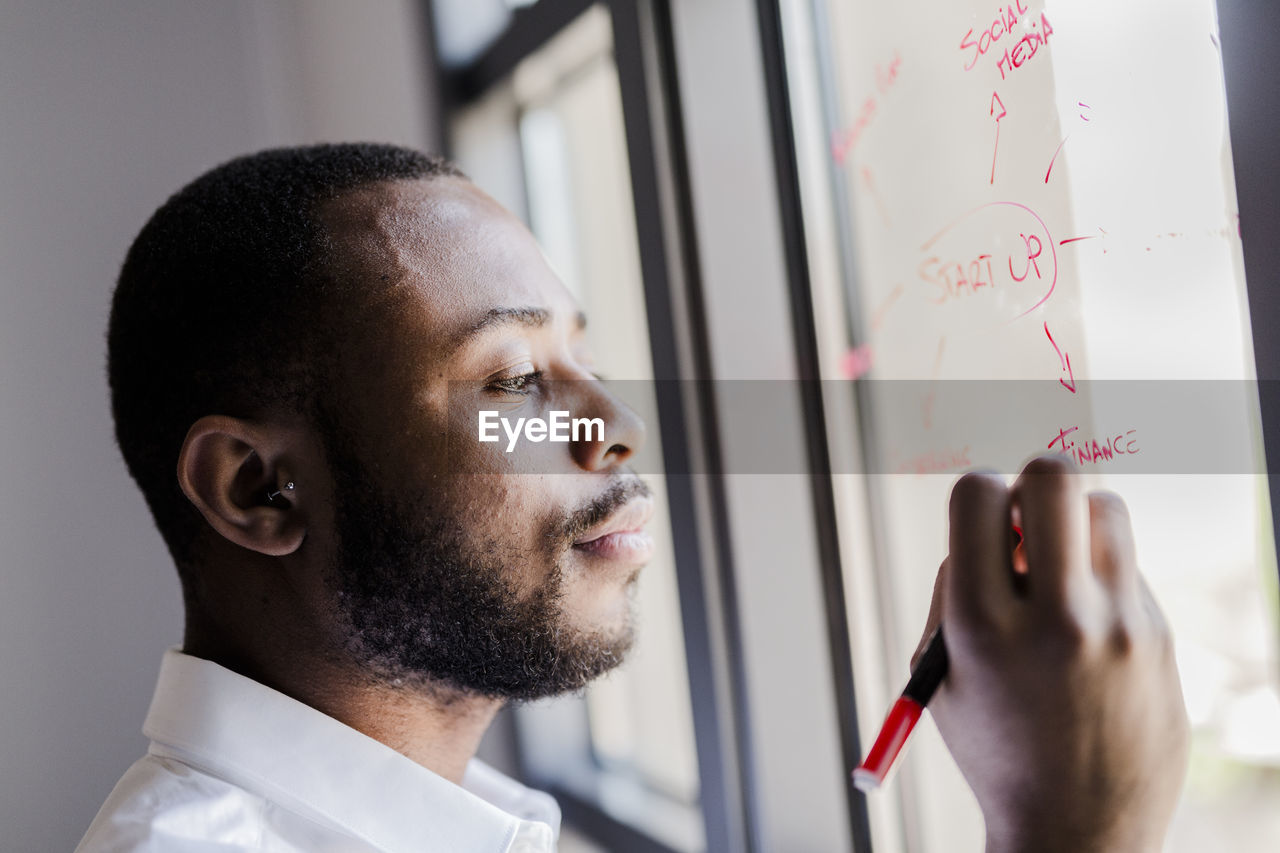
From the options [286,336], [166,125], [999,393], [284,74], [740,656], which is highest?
[284,74]

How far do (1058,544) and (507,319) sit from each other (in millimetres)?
468

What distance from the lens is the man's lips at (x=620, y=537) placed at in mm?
762

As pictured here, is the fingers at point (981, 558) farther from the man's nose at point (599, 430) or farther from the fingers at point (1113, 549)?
the man's nose at point (599, 430)

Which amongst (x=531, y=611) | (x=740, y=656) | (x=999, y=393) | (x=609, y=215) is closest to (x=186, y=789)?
(x=531, y=611)

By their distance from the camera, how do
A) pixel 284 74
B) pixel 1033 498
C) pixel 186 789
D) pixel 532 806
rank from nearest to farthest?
1. pixel 1033 498
2. pixel 186 789
3. pixel 532 806
4. pixel 284 74

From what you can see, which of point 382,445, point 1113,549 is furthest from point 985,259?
point 382,445

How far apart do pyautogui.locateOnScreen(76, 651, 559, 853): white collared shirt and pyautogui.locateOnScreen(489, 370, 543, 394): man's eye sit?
1.00ft

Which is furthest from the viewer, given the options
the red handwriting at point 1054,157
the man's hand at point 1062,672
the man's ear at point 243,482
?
the man's ear at point 243,482

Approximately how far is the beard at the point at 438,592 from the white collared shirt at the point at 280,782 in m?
0.07

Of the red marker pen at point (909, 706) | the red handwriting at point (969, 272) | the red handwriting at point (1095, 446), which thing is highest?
the red handwriting at point (969, 272)

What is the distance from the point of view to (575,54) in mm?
1262

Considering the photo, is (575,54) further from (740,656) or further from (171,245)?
(740,656)

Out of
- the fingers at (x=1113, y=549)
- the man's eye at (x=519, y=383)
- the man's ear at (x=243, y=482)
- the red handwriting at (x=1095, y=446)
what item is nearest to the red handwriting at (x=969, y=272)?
the red handwriting at (x=1095, y=446)

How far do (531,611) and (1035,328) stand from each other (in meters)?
0.46
